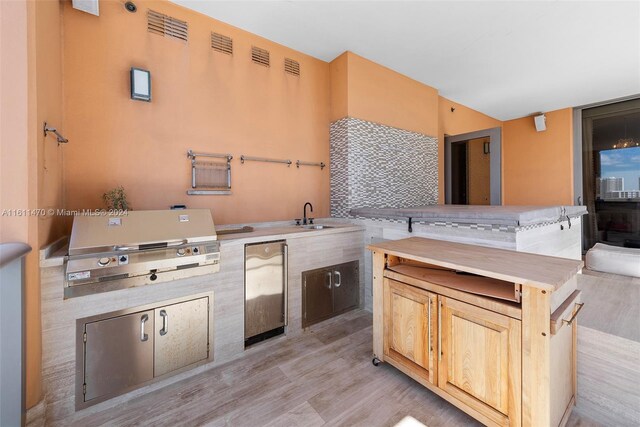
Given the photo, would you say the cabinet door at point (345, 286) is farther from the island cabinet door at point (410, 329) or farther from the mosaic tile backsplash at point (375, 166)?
the island cabinet door at point (410, 329)

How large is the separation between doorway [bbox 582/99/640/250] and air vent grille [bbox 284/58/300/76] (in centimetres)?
584

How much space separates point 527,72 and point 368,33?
8.89 ft

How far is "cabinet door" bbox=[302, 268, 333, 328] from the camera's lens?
2.60 m

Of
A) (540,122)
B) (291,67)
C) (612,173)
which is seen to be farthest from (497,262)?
(540,122)

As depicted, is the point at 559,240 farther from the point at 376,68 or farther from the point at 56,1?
the point at 56,1

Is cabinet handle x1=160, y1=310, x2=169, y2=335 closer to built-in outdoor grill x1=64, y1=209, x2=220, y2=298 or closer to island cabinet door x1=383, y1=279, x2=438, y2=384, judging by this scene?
built-in outdoor grill x1=64, y1=209, x2=220, y2=298

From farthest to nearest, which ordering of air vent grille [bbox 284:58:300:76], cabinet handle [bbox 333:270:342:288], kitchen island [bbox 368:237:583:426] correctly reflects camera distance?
air vent grille [bbox 284:58:300:76], cabinet handle [bbox 333:270:342:288], kitchen island [bbox 368:237:583:426]

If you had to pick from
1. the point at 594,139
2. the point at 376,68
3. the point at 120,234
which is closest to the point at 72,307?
the point at 120,234

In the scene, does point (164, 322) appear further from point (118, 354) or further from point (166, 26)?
point (166, 26)

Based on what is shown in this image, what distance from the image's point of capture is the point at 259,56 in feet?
9.81

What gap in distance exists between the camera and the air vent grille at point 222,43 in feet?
8.86

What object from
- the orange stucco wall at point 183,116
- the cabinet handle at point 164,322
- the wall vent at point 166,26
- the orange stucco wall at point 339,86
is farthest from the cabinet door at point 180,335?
the orange stucco wall at point 339,86

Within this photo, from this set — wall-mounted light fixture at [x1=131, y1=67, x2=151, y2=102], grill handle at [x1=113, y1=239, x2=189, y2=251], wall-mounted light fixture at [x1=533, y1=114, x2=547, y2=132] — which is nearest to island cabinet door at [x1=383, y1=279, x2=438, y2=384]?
grill handle at [x1=113, y1=239, x2=189, y2=251]

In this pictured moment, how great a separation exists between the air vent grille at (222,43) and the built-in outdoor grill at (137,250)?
5.96 feet
